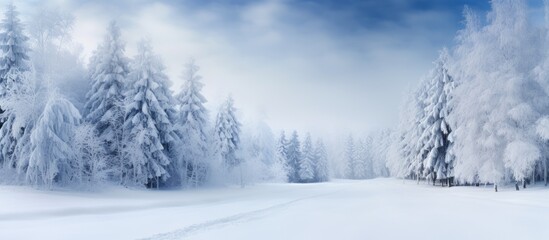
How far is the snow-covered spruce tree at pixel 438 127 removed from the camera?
131 feet

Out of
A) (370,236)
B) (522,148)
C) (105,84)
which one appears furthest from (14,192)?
(522,148)

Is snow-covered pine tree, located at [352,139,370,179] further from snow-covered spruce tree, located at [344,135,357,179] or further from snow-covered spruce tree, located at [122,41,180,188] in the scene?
snow-covered spruce tree, located at [122,41,180,188]

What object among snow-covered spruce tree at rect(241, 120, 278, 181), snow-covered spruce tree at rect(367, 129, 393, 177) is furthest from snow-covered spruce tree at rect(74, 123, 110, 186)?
Answer: snow-covered spruce tree at rect(367, 129, 393, 177)

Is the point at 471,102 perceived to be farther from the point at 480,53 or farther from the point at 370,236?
the point at 370,236

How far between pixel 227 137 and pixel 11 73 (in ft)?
79.3

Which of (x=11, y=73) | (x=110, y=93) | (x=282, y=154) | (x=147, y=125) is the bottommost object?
(x=282, y=154)

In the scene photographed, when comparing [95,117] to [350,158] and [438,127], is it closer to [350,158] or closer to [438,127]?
[438,127]

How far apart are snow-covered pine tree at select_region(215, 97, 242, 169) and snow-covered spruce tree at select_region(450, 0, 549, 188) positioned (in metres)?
26.6

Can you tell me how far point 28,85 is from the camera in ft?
83.9

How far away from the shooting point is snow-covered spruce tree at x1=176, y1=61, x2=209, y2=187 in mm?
37875

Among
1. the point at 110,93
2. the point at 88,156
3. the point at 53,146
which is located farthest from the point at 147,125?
the point at 53,146

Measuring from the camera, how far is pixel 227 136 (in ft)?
156

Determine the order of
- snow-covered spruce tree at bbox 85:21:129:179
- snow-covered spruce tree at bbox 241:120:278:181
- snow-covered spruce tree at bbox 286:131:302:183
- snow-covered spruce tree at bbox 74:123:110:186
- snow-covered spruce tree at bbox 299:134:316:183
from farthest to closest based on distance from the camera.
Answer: snow-covered spruce tree at bbox 299:134:316:183
snow-covered spruce tree at bbox 286:131:302:183
snow-covered spruce tree at bbox 241:120:278:181
snow-covered spruce tree at bbox 85:21:129:179
snow-covered spruce tree at bbox 74:123:110:186

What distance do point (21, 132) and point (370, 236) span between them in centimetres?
2496
